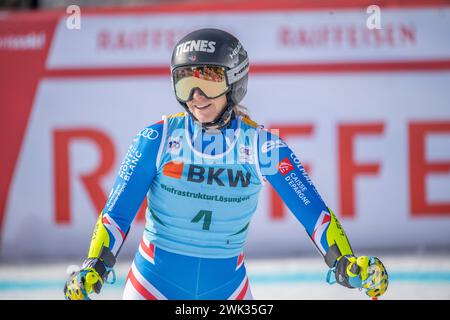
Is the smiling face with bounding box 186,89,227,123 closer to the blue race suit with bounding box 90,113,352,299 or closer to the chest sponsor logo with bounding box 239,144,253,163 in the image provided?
the blue race suit with bounding box 90,113,352,299

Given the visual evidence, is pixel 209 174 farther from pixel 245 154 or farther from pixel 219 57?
pixel 219 57

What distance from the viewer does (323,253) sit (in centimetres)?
332

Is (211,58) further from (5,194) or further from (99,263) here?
(5,194)

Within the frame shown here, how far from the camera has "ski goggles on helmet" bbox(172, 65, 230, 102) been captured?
337 centimetres

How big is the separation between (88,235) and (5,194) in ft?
3.09

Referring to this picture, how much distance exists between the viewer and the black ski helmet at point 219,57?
11.0ft

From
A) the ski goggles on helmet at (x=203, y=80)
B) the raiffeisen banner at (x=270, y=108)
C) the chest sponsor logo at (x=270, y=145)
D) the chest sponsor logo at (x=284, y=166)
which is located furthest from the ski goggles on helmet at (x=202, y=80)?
the raiffeisen banner at (x=270, y=108)

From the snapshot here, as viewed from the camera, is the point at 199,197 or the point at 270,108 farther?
the point at 270,108

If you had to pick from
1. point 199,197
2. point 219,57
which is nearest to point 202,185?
point 199,197

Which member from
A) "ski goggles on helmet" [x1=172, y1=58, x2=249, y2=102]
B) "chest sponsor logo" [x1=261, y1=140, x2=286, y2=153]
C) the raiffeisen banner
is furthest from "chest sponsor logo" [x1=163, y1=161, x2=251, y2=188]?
the raiffeisen banner

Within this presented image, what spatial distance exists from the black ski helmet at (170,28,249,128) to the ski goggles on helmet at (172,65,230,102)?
0.03 metres

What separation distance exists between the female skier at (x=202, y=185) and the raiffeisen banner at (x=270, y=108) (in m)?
4.75

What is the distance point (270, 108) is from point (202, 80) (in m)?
4.91

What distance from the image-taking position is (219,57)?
11.0 ft
